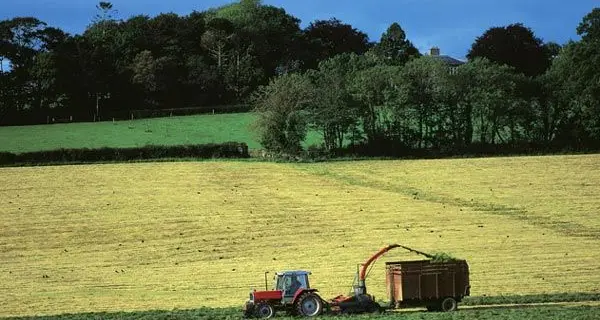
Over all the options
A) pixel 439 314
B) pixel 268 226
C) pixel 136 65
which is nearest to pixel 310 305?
pixel 439 314

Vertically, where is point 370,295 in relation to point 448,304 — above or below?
above

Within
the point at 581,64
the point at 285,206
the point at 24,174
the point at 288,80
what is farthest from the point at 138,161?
the point at 581,64

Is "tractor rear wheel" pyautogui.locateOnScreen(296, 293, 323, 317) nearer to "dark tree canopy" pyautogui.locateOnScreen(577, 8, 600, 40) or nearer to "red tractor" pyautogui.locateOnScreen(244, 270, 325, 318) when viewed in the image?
"red tractor" pyautogui.locateOnScreen(244, 270, 325, 318)

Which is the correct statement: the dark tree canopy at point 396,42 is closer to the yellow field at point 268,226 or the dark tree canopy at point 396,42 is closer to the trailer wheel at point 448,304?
the yellow field at point 268,226

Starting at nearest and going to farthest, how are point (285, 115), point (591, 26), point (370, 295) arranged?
1. point (370, 295)
2. point (285, 115)
3. point (591, 26)

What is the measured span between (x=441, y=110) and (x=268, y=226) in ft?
110

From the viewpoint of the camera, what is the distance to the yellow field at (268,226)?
35688mm

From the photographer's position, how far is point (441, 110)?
261 ft

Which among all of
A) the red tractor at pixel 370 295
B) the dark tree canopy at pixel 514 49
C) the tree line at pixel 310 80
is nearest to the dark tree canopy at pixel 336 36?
the tree line at pixel 310 80

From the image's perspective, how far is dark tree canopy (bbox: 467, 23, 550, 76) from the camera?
126 metres

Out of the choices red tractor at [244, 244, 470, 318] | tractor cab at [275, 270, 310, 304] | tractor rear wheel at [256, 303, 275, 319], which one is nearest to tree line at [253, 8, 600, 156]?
red tractor at [244, 244, 470, 318]

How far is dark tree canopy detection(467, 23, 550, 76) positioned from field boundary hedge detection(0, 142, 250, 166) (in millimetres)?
59278

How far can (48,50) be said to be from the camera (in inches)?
4259

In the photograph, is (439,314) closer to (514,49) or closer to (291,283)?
(291,283)
